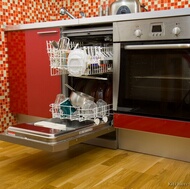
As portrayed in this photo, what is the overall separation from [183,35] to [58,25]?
36.6 inches

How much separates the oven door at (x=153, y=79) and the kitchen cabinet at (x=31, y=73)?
585 mm

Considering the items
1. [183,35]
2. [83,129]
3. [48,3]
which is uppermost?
[48,3]

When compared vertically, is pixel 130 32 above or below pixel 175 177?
above

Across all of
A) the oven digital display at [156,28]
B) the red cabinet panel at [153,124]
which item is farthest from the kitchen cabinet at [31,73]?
the oven digital display at [156,28]

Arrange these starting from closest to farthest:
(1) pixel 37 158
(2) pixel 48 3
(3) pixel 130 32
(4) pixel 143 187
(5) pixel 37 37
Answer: (4) pixel 143 187, (3) pixel 130 32, (1) pixel 37 158, (5) pixel 37 37, (2) pixel 48 3

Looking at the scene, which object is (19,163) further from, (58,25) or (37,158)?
(58,25)

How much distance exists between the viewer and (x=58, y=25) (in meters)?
2.06

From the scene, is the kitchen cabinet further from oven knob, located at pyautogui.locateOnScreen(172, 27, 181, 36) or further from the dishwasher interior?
oven knob, located at pyautogui.locateOnScreen(172, 27, 181, 36)

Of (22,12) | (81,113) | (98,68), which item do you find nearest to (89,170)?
(81,113)

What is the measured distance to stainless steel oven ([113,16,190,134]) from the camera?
1587mm

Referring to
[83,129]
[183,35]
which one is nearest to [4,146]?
[83,129]

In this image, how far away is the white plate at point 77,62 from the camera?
5.35 feet

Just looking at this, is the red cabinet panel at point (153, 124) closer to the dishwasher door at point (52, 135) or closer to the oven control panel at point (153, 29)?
the dishwasher door at point (52, 135)

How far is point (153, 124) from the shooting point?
5.58ft
